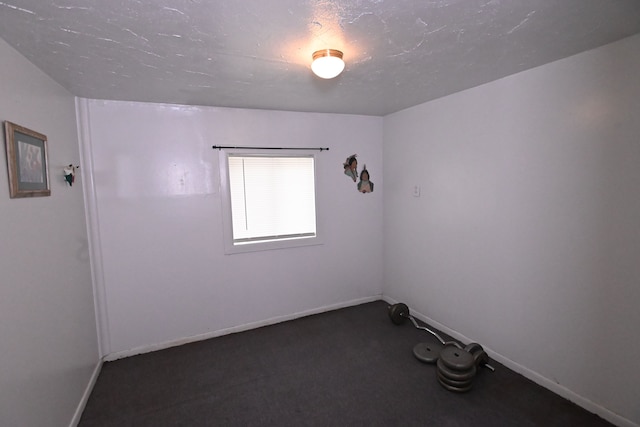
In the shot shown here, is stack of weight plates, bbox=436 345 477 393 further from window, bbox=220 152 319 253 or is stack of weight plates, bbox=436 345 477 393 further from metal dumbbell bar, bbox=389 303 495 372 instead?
window, bbox=220 152 319 253

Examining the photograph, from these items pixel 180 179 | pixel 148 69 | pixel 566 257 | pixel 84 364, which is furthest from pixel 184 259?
pixel 566 257

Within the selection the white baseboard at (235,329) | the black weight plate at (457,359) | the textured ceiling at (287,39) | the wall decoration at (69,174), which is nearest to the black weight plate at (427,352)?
the black weight plate at (457,359)

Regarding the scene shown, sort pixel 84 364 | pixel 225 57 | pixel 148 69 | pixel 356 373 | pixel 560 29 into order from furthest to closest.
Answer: pixel 356 373 → pixel 84 364 → pixel 148 69 → pixel 225 57 → pixel 560 29

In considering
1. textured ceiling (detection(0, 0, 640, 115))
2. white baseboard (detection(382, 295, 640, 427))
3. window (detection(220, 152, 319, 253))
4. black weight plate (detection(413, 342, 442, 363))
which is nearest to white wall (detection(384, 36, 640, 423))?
white baseboard (detection(382, 295, 640, 427))

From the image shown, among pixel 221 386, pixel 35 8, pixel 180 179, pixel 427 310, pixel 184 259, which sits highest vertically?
pixel 35 8

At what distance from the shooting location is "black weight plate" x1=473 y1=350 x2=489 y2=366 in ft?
7.63

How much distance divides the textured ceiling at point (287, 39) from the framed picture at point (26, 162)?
43 cm

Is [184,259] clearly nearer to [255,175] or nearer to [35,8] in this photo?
[255,175]

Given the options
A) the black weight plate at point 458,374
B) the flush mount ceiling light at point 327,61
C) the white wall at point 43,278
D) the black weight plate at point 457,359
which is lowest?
the black weight plate at point 458,374

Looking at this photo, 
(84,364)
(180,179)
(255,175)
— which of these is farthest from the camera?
(255,175)

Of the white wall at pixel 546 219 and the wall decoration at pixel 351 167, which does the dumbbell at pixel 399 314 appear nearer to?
the white wall at pixel 546 219

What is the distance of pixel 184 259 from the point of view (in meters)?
2.86

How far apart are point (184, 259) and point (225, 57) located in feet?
6.17

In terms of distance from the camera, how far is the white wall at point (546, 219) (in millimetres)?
1747
